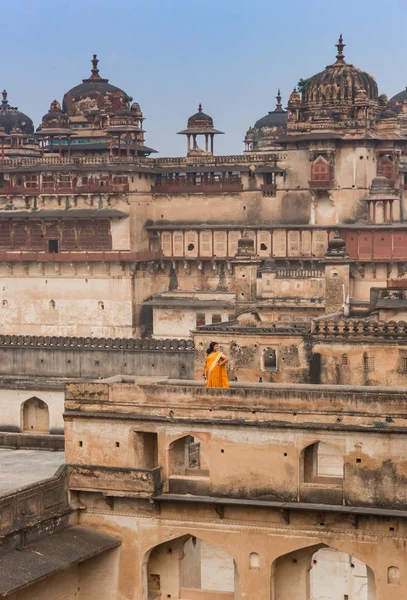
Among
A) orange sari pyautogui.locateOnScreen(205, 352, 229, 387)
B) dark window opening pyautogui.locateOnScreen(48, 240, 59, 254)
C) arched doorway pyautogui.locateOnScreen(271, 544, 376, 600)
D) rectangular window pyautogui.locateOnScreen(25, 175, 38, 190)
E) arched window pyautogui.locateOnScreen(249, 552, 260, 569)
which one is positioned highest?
rectangular window pyautogui.locateOnScreen(25, 175, 38, 190)

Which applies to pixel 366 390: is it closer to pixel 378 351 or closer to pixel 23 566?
pixel 23 566

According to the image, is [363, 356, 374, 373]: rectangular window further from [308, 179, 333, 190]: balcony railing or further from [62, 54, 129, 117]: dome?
[62, 54, 129, 117]: dome

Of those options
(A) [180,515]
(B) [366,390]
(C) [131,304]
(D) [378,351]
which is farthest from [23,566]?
(C) [131,304]

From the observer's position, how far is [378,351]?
1441 inches

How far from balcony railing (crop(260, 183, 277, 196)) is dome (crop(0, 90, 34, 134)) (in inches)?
765

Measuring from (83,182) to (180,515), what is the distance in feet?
123

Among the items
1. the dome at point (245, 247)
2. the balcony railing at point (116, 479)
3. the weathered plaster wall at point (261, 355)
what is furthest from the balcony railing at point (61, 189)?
the balcony railing at point (116, 479)

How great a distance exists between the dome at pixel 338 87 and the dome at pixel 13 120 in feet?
66.8

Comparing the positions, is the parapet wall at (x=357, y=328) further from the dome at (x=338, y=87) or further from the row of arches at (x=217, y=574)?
the dome at (x=338, y=87)

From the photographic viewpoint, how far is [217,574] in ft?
107

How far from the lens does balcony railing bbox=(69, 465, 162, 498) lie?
91.7ft

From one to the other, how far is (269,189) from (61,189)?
9.18 meters

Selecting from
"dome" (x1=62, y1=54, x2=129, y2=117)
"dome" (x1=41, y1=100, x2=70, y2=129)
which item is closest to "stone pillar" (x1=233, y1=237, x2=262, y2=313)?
"dome" (x1=41, y1=100, x2=70, y2=129)

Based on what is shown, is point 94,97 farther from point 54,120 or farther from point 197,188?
point 197,188
